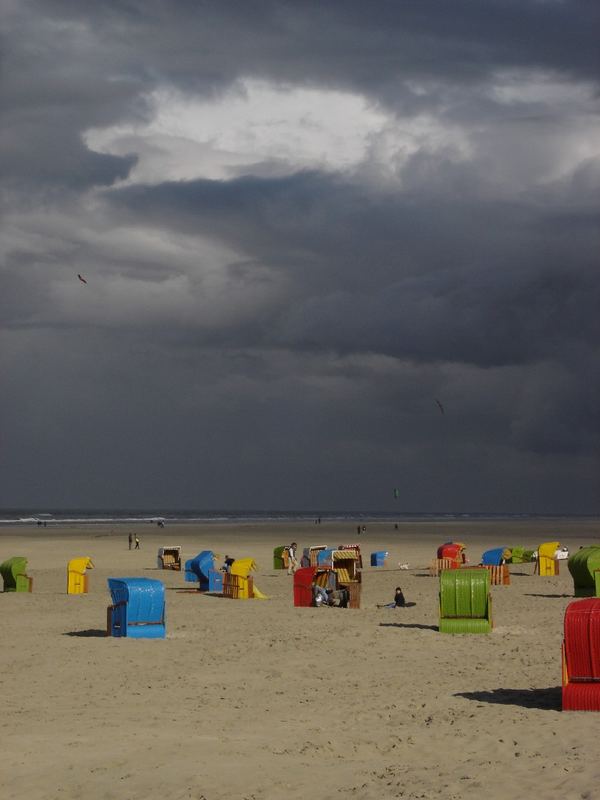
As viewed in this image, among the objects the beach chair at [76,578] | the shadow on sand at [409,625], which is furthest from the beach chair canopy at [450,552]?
the shadow on sand at [409,625]

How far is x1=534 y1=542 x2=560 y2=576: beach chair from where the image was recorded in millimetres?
38906

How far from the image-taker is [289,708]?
14.5 m

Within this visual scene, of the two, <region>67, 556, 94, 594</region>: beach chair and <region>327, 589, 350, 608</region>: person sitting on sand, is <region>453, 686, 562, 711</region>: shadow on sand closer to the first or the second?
<region>327, 589, 350, 608</region>: person sitting on sand

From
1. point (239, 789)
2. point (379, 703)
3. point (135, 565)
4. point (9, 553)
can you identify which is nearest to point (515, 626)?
point (379, 703)

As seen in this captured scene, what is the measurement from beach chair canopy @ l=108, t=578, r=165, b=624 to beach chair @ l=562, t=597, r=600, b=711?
33.7 ft

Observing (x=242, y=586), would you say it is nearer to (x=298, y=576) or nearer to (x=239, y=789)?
(x=298, y=576)

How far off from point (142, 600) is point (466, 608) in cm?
673

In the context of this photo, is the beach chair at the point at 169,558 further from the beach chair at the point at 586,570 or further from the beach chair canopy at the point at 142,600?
the beach chair canopy at the point at 142,600

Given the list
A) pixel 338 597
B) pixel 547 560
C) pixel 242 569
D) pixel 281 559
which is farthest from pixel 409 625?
pixel 281 559

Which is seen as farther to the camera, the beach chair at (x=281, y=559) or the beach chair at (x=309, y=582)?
the beach chair at (x=281, y=559)

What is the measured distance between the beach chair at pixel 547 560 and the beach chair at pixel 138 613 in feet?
68.9

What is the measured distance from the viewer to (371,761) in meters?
11.4

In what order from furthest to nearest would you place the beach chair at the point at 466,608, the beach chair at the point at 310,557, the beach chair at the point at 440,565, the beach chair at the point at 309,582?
the beach chair at the point at 310,557, the beach chair at the point at 440,565, the beach chair at the point at 309,582, the beach chair at the point at 466,608

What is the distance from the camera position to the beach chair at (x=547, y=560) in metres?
38.9
